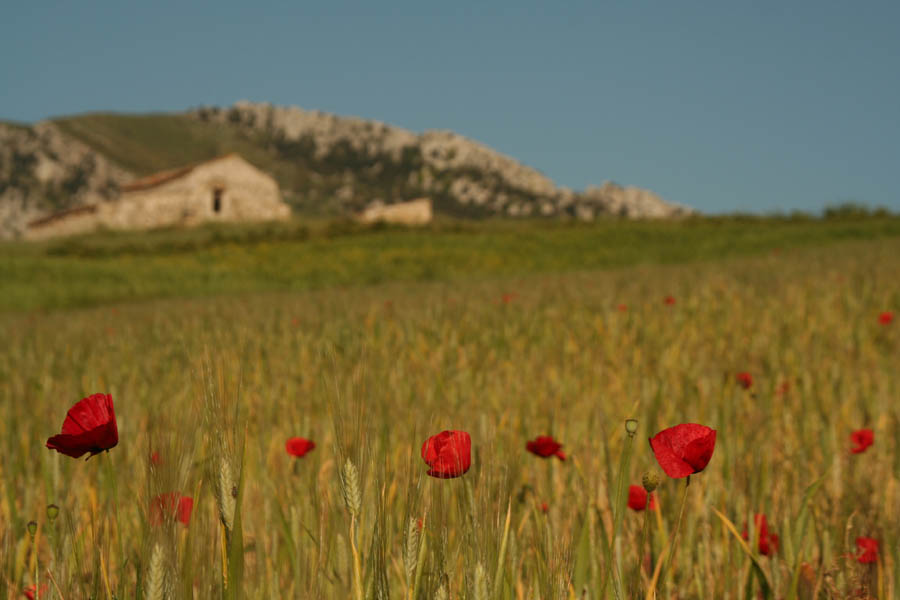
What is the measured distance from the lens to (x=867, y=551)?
3.72ft

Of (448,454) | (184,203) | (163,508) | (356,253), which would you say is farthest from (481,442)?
(184,203)

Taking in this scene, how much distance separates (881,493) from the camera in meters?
1.63

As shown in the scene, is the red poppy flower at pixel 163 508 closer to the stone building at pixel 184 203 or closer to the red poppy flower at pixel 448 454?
the red poppy flower at pixel 448 454

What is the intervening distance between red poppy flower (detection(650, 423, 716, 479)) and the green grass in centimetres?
1313

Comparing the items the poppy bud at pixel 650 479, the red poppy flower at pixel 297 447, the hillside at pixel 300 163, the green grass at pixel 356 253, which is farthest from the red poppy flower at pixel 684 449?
the hillside at pixel 300 163

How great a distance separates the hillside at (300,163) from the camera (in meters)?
86.2

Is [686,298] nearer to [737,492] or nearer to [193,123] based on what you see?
[737,492]

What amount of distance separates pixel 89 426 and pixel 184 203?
148 ft

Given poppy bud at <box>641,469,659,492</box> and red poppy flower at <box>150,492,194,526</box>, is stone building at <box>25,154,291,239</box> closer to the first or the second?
red poppy flower at <box>150,492,194,526</box>

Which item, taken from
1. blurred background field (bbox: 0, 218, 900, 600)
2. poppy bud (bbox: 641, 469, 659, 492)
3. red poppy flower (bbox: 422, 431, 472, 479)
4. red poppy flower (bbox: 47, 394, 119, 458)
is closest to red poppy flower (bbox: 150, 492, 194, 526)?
blurred background field (bbox: 0, 218, 900, 600)

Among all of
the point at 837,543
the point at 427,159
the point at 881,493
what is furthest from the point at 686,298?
the point at 427,159

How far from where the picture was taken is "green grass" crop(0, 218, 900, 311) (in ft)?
58.1

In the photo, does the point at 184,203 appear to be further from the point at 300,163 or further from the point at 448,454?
the point at 300,163

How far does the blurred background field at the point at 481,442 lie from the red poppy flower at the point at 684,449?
0.23ft
